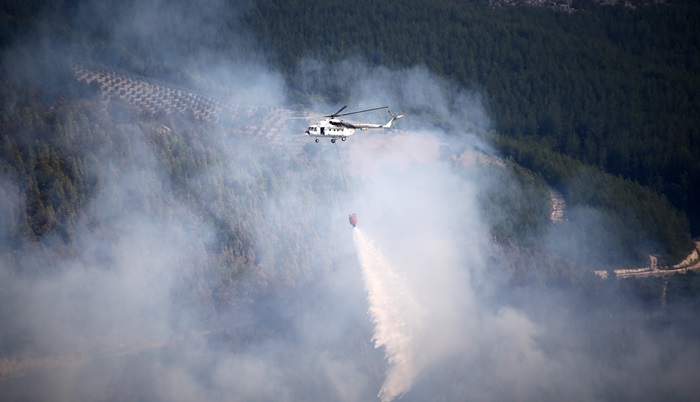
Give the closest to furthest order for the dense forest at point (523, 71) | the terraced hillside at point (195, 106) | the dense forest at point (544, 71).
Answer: the terraced hillside at point (195, 106) < the dense forest at point (523, 71) < the dense forest at point (544, 71)

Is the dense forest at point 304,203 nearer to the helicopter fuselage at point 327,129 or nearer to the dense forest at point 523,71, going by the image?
the dense forest at point 523,71

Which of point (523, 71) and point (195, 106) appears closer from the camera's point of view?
point (195, 106)

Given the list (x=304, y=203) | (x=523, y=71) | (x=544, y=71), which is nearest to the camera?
(x=304, y=203)

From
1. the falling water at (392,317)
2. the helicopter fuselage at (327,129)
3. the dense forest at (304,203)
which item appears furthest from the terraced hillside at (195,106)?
the helicopter fuselage at (327,129)

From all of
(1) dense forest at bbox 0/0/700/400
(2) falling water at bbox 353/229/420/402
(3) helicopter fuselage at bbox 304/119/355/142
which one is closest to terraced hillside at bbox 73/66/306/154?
(1) dense forest at bbox 0/0/700/400

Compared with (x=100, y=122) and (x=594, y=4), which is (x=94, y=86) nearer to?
(x=100, y=122)

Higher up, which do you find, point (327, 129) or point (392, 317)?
point (327, 129)

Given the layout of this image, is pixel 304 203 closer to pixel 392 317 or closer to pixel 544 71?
pixel 392 317

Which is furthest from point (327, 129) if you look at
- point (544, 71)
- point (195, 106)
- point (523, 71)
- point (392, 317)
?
point (544, 71)

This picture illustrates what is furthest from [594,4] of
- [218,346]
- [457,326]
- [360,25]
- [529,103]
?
[218,346]
